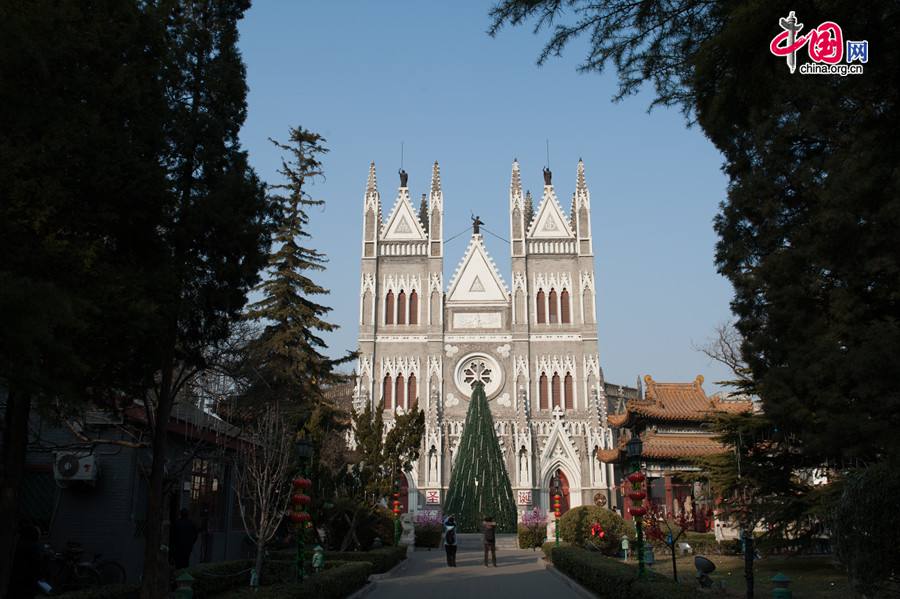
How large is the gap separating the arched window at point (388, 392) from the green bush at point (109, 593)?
120ft

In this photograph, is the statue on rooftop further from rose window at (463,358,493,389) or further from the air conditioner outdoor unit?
the air conditioner outdoor unit

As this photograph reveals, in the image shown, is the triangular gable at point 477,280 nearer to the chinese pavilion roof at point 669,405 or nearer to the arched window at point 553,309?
the arched window at point 553,309

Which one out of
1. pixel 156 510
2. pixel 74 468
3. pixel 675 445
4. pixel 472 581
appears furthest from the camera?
pixel 675 445

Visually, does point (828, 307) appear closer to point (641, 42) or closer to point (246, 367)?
point (641, 42)

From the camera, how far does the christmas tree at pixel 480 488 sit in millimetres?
33375

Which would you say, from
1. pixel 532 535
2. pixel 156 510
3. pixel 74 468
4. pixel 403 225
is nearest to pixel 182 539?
pixel 74 468

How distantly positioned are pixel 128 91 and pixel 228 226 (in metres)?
2.42

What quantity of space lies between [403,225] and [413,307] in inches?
241

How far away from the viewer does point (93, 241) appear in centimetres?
844

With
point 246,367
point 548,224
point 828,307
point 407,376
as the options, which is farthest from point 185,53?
point 548,224

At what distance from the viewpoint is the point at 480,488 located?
33.5m

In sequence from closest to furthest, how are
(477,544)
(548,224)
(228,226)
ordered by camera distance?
(228,226) → (477,544) → (548,224)

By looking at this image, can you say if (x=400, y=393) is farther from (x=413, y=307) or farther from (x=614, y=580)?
(x=614, y=580)

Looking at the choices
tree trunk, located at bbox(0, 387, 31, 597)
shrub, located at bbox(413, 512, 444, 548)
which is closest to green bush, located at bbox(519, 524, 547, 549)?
shrub, located at bbox(413, 512, 444, 548)
